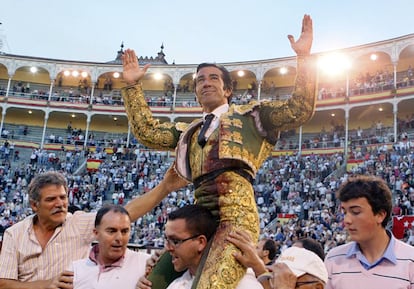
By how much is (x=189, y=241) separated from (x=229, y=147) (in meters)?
0.53

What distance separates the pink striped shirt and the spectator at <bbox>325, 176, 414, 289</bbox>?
1736 millimetres

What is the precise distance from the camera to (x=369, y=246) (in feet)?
8.96

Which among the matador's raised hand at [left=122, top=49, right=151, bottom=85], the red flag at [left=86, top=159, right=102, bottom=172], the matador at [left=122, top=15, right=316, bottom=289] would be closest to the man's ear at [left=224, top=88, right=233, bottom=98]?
the matador at [left=122, top=15, right=316, bottom=289]

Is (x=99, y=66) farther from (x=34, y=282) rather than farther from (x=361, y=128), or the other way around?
(x=34, y=282)

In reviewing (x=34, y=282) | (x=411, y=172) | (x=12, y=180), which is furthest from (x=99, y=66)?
(x=34, y=282)

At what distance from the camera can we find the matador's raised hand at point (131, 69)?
10.4 ft

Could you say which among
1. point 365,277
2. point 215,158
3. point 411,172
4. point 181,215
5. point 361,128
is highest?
point 361,128

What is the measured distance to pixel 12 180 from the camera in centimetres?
2530

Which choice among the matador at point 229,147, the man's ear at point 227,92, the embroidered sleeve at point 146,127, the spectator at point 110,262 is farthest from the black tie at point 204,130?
the spectator at point 110,262

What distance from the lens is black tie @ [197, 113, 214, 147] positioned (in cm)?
265

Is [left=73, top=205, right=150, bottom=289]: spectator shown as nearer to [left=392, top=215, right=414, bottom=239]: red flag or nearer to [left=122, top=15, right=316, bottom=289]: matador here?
[left=122, top=15, right=316, bottom=289]: matador

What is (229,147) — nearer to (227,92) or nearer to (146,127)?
(227,92)

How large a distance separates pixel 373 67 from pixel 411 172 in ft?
40.6

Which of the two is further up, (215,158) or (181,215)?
(215,158)
